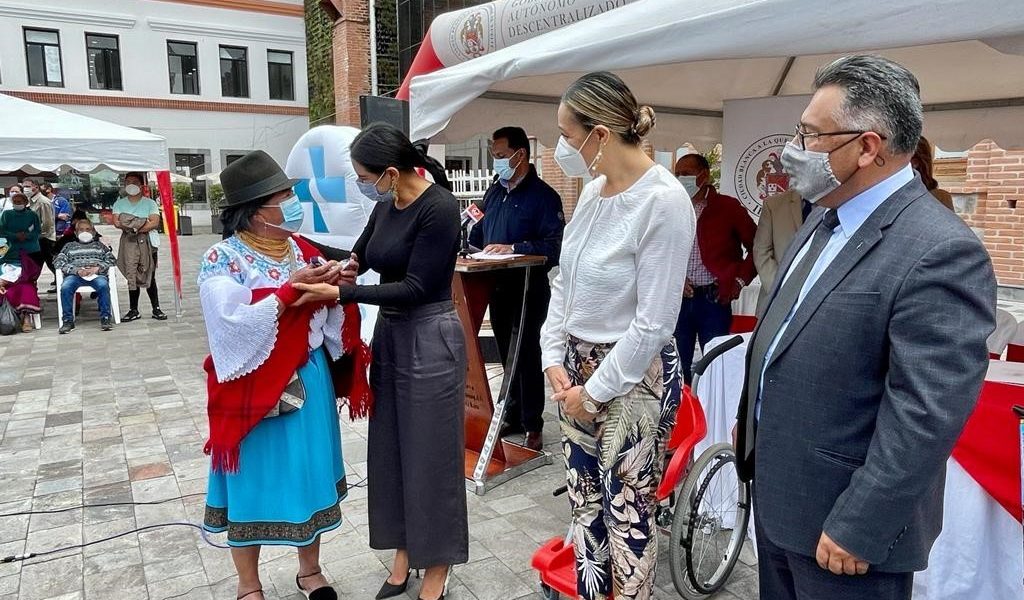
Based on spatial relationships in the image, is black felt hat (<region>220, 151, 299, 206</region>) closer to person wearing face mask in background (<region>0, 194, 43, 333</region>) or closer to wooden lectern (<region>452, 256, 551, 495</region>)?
wooden lectern (<region>452, 256, 551, 495</region>)

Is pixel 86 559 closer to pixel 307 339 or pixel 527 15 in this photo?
pixel 307 339

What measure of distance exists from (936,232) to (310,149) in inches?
223

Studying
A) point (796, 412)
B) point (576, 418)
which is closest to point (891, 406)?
point (796, 412)

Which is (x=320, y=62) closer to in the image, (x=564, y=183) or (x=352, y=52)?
(x=352, y=52)

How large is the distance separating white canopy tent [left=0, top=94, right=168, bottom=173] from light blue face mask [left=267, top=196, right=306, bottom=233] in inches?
273

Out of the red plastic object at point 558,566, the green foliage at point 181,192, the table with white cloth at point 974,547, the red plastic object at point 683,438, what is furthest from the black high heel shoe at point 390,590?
the green foliage at point 181,192

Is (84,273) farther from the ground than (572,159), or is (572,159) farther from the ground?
(572,159)

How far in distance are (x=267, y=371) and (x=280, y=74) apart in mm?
28389

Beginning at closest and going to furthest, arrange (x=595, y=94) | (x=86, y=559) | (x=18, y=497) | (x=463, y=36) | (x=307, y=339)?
(x=595, y=94) → (x=307, y=339) → (x=86, y=559) → (x=18, y=497) → (x=463, y=36)

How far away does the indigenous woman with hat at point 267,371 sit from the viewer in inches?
85.6

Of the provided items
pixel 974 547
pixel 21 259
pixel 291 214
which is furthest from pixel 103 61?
pixel 974 547

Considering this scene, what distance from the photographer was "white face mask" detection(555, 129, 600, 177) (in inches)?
77.8

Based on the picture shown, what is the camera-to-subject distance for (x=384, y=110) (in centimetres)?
394

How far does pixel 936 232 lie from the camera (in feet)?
4.10
